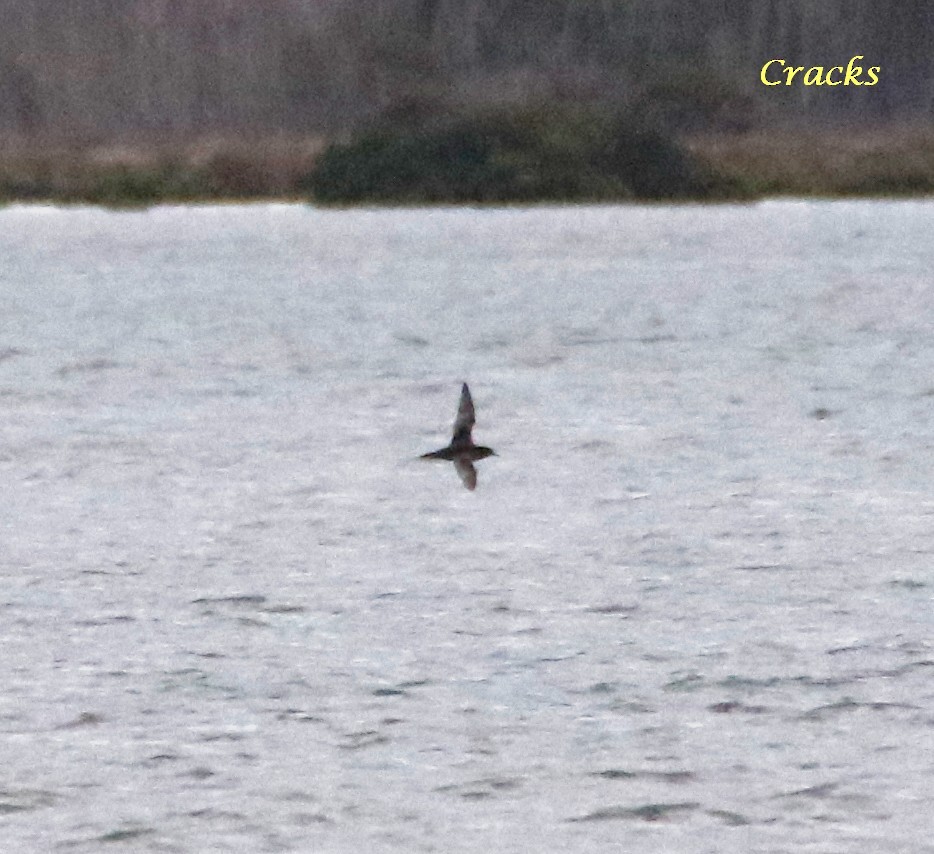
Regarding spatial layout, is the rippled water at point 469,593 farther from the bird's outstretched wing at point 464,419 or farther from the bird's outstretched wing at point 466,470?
the bird's outstretched wing at point 464,419

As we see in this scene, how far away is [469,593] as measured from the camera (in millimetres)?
10859

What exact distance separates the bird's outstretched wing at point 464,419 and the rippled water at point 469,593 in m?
0.62

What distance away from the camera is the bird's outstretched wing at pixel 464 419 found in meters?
10.7

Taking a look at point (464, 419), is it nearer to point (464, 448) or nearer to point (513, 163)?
point (464, 448)

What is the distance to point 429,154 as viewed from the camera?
44.2m

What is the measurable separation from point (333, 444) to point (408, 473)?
4.35ft

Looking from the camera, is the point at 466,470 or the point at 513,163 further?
the point at 513,163

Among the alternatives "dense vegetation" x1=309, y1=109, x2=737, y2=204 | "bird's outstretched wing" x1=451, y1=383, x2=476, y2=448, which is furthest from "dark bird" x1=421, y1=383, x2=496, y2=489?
"dense vegetation" x1=309, y1=109, x2=737, y2=204

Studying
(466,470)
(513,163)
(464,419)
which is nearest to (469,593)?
(466,470)

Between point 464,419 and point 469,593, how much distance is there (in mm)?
731

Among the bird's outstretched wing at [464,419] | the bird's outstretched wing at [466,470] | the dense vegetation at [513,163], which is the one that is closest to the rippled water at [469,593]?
the bird's outstretched wing at [466,470]

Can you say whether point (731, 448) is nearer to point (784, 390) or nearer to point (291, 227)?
point (784, 390)

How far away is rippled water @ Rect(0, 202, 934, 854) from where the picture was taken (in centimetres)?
766

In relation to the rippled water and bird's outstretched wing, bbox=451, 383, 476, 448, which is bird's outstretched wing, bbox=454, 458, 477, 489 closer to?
bird's outstretched wing, bbox=451, 383, 476, 448
